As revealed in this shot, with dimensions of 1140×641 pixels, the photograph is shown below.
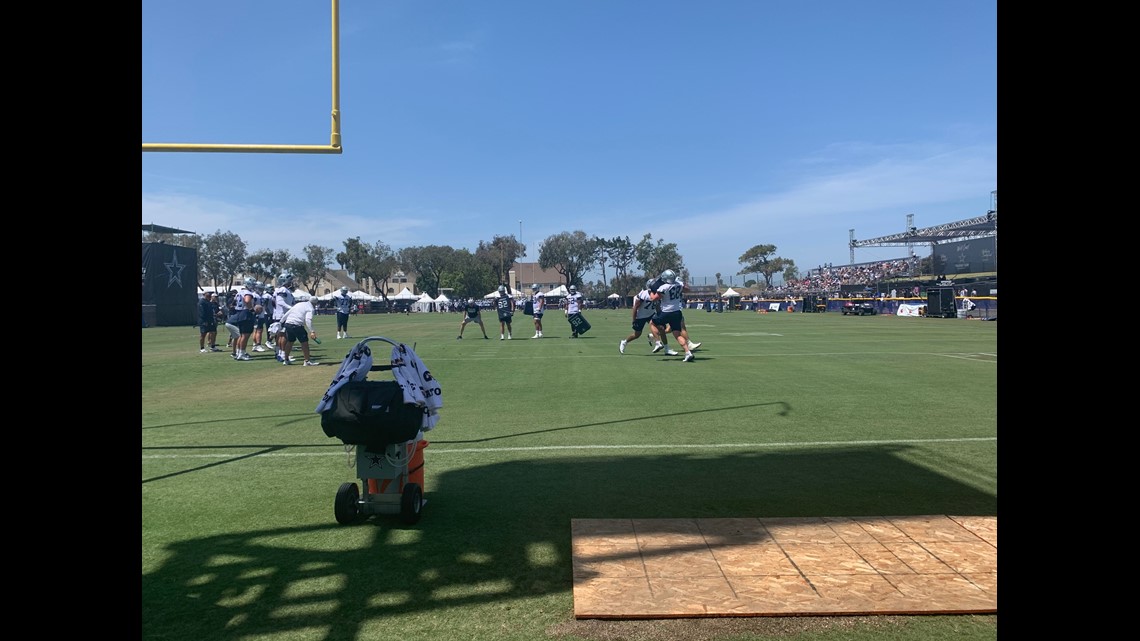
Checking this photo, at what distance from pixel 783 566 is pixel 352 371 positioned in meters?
3.14

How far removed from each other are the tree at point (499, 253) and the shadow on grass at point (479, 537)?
123 meters

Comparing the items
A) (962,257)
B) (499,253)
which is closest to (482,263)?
(499,253)

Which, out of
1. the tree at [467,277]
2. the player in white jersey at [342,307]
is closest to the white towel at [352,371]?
the player in white jersey at [342,307]

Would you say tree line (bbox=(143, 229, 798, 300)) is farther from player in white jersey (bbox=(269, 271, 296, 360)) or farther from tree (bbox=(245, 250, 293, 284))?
player in white jersey (bbox=(269, 271, 296, 360))

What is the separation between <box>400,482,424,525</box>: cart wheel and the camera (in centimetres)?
508

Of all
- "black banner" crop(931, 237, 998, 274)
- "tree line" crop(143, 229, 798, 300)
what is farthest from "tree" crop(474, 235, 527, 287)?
"black banner" crop(931, 237, 998, 274)

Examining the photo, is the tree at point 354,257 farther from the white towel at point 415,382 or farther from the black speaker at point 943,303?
the white towel at point 415,382

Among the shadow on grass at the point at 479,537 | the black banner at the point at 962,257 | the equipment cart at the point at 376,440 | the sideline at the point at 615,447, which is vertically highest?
the black banner at the point at 962,257

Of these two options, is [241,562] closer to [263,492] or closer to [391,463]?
[391,463]

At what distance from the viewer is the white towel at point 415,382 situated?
17.0ft

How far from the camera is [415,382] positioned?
534 centimetres

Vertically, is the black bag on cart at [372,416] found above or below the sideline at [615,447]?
above

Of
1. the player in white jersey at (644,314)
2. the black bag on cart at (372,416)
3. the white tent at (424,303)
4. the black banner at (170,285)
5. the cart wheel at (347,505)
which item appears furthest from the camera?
the white tent at (424,303)
